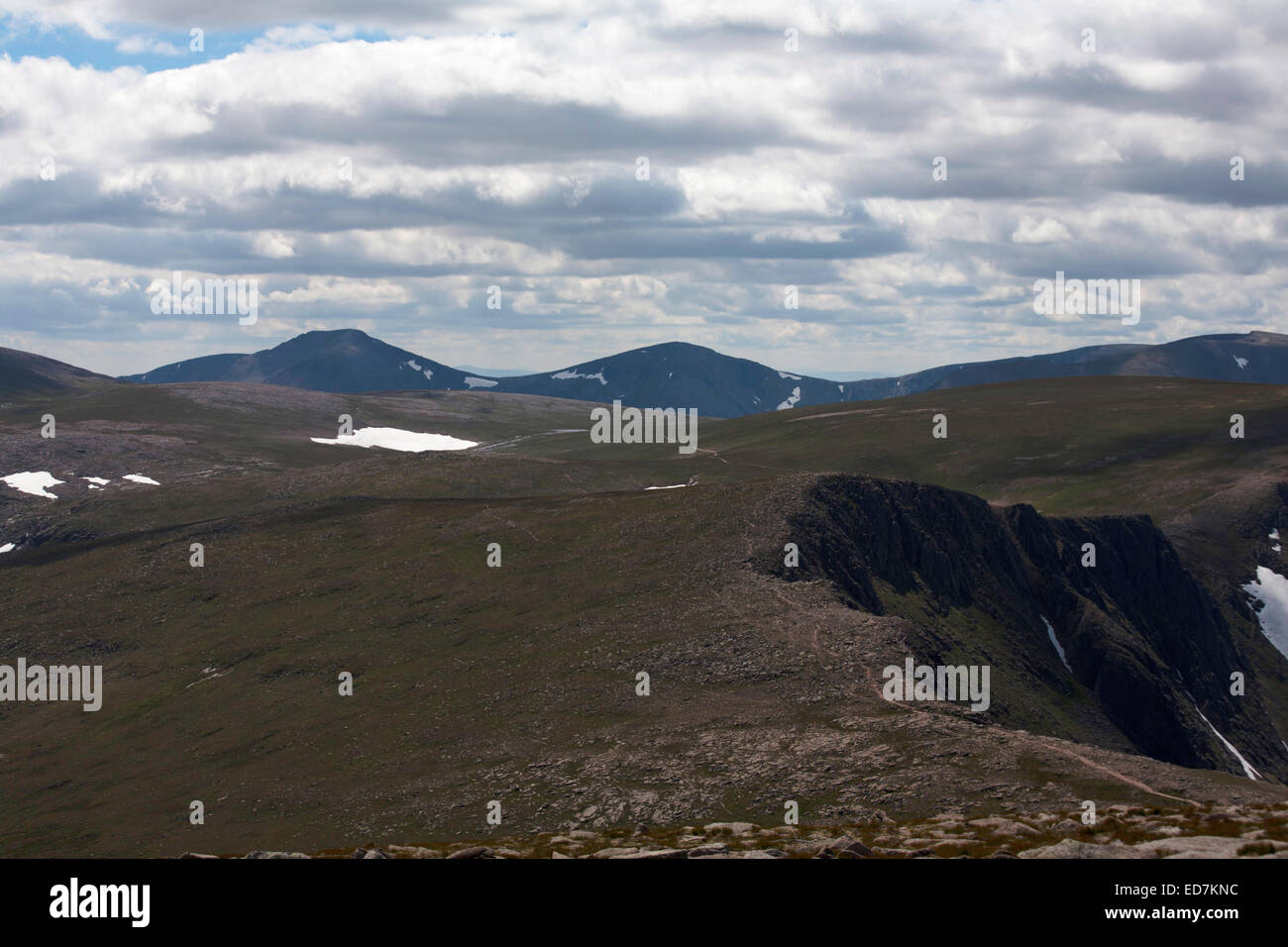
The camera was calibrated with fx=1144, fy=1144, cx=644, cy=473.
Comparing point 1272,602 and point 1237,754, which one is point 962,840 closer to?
point 1237,754

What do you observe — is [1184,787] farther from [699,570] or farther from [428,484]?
[428,484]

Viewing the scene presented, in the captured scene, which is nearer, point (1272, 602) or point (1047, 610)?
point (1047, 610)

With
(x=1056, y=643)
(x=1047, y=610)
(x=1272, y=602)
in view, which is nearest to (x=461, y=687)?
(x=1056, y=643)

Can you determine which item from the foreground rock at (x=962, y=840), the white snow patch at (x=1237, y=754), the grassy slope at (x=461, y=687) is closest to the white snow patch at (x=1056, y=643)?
the white snow patch at (x=1237, y=754)

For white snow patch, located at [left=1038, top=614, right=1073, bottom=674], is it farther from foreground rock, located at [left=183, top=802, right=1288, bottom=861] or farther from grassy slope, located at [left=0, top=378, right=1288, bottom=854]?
foreground rock, located at [left=183, top=802, right=1288, bottom=861]
